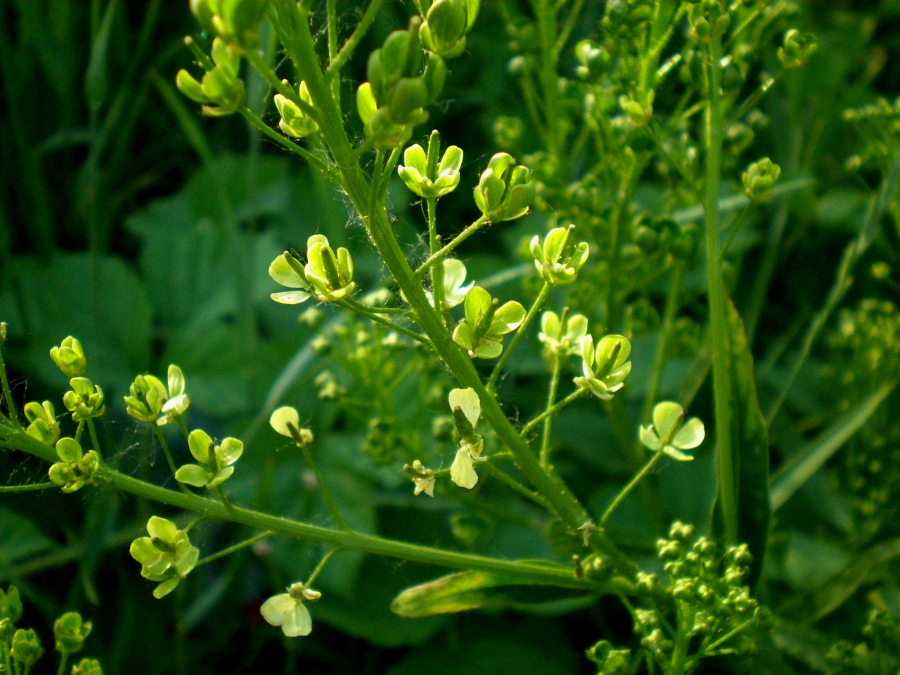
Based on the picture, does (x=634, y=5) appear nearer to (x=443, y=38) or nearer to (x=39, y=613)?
(x=443, y=38)

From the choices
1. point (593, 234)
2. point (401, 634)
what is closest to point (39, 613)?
point (401, 634)

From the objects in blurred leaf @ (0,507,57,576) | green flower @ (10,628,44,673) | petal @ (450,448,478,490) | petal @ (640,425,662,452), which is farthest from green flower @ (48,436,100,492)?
blurred leaf @ (0,507,57,576)

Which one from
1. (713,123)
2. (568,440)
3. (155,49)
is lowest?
(568,440)

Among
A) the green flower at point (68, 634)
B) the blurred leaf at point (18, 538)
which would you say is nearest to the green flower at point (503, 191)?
the green flower at point (68, 634)

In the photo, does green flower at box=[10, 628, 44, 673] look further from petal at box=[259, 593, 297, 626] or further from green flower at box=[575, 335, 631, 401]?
green flower at box=[575, 335, 631, 401]

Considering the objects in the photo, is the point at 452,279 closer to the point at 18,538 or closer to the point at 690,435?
the point at 690,435
